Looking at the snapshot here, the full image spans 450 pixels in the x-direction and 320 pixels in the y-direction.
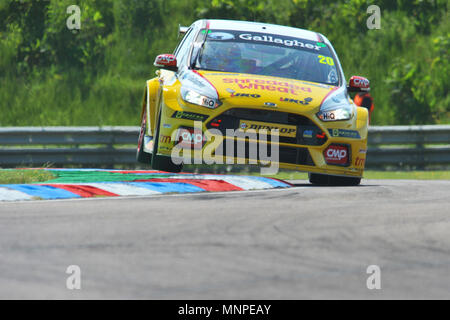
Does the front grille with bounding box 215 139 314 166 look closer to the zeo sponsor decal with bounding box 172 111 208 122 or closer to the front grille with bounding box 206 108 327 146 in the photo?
the front grille with bounding box 206 108 327 146

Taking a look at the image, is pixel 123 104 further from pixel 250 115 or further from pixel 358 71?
pixel 250 115

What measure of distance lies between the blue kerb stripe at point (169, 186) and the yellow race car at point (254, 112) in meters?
0.28

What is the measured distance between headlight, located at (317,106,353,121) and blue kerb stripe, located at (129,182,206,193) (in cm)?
154

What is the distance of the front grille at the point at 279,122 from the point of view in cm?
879

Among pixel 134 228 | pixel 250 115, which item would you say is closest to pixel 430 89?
pixel 250 115

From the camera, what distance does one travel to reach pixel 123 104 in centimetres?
1814

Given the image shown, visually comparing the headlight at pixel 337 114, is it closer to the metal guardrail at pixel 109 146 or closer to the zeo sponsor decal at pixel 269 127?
the zeo sponsor decal at pixel 269 127

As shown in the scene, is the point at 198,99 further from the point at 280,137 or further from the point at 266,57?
the point at 266,57

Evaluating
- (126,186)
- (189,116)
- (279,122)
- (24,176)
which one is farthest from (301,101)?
(24,176)

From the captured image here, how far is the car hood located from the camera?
8.84 metres

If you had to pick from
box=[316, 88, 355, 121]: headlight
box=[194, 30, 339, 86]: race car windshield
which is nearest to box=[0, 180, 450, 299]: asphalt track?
box=[316, 88, 355, 121]: headlight

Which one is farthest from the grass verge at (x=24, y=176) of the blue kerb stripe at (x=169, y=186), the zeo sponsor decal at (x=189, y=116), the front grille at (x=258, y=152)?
the front grille at (x=258, y=152)

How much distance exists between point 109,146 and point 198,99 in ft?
19.5

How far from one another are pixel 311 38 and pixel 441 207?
12.5 feet
